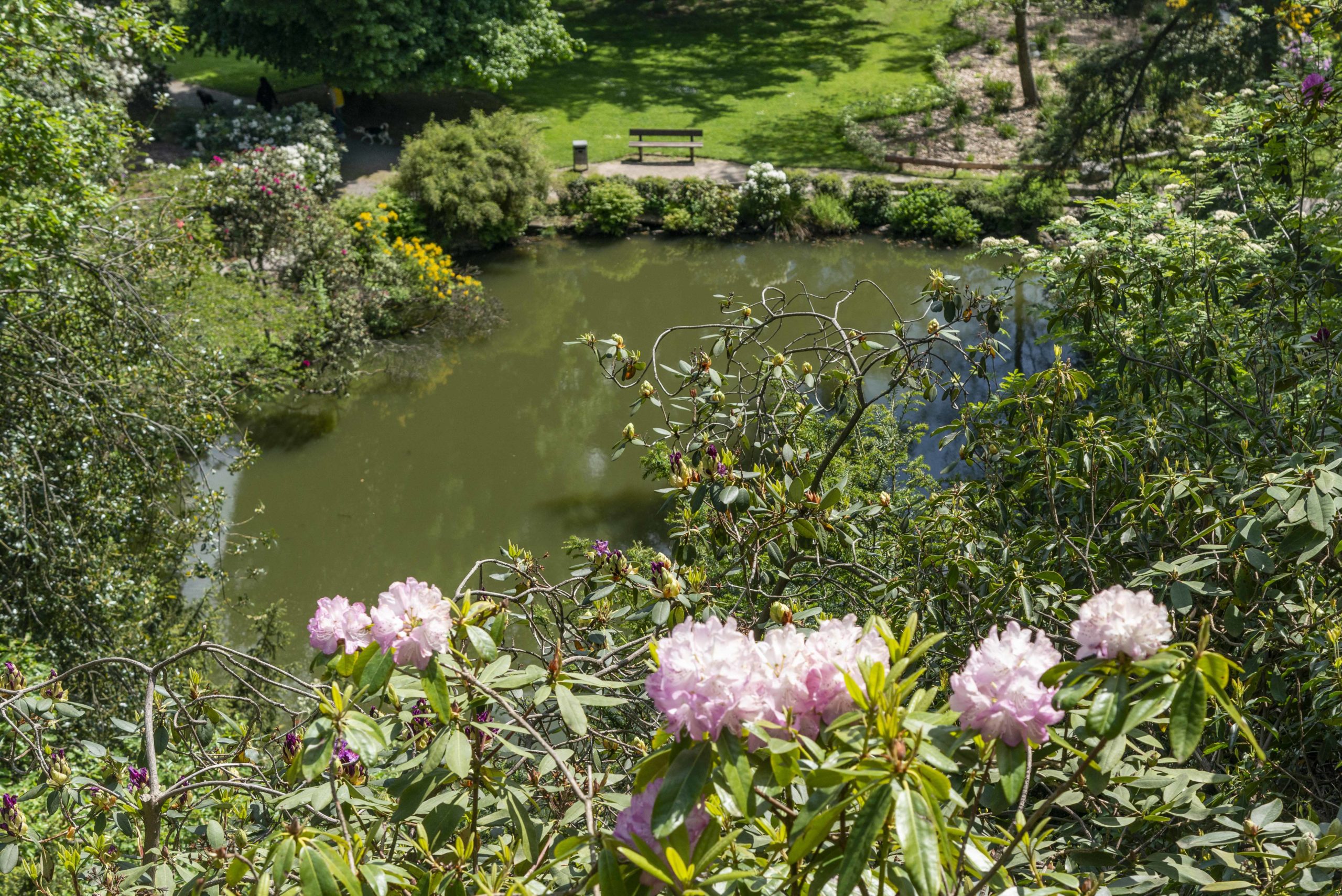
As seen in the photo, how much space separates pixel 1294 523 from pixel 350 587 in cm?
738

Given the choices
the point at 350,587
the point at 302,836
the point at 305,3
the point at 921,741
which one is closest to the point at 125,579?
the point at 350,587

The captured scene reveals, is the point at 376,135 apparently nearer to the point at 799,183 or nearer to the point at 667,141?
the point at 667,141

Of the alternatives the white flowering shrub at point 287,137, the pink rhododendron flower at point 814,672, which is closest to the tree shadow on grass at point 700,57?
the white flowering shrub at point 287,137

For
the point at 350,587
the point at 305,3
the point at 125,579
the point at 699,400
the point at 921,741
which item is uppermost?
the point at 305,3

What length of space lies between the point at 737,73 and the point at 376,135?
27.2 feet

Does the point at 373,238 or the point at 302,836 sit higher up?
the point at 302,836

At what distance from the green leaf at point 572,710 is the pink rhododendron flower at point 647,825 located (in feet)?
0.76

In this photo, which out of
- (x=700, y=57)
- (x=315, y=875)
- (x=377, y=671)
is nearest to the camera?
(x=315, y=875)

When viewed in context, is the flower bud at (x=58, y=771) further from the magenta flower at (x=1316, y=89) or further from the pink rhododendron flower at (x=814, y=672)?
the magenta flower at (x=1316, y=89)

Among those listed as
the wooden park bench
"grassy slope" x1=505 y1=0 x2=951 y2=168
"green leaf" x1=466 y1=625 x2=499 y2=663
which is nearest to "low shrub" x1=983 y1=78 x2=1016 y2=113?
"grassy slope" x1=505 y1=0 x2=951 y2=168

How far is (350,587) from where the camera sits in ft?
26.8

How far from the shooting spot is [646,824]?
4.25 feet

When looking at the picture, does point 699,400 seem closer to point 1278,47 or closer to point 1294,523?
point 1294,523

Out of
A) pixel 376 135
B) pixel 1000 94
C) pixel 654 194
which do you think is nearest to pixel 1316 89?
pixel 654 194
